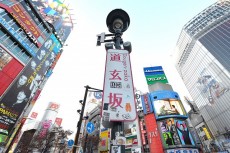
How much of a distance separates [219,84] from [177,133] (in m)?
36.4

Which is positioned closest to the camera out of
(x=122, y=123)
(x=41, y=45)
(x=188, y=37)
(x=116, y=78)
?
(x=122, y=123)

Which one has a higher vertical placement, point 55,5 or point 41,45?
point 55,5

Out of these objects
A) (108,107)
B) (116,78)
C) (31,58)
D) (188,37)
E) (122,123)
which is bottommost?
(122,123)

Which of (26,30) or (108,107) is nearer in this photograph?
(108,107)

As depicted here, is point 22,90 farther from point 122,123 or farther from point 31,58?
point 122,123

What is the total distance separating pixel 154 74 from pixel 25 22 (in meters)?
31.3

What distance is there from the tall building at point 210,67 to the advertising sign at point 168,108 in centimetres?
2733

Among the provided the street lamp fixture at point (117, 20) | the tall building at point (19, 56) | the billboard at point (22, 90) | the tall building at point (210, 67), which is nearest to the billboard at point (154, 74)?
the tall building at point (19, 56)

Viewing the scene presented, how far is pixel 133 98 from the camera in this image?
374cm

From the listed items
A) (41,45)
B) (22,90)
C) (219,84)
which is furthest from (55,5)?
(219,84)

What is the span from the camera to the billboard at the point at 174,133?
2255 centimetres

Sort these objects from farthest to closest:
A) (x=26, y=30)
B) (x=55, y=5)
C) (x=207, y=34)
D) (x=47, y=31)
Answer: (x=207, y=34) < (x=55, y=5) < (x=47, y=31) < (x=26, y=30)

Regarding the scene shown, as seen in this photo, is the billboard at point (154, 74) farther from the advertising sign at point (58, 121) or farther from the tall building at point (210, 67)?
the advertising sign at point (58, 121)

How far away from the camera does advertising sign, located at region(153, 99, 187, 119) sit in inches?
1026
